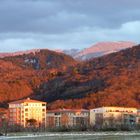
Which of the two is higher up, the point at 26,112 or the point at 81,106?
the point at 81,106

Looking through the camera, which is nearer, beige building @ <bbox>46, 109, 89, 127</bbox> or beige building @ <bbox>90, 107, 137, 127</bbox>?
beige building @ <bbox>90, 107, 137, 127</bbox>

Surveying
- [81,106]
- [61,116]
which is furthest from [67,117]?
[81,106]

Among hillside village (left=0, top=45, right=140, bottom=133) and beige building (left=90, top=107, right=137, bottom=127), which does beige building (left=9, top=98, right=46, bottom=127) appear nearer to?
hillside village (left=0, top=45, right=140, bottom=133)


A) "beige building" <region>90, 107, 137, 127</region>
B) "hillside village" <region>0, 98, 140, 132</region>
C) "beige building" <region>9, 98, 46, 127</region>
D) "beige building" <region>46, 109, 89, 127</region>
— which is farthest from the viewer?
"beige building" <region>9, 98, 46, 127</region>

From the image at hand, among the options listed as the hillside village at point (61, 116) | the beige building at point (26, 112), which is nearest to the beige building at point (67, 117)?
the hillside village at point (61, 116)

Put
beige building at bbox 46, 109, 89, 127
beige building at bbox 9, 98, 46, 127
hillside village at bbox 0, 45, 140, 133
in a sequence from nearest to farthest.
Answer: hillside village at bbox 0, 45, 140, 133
beige building at bbox 46, 109, 89, 127
beige building at bbox 9, 98, 46, 127

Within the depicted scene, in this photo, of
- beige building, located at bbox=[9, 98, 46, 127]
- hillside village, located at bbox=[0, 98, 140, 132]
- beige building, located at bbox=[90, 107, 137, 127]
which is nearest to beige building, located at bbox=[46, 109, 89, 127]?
hillside village, located at bbox=[0, 98, 140, 132]

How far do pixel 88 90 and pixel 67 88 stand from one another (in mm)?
14525

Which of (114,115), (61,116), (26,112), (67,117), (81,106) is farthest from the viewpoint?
(81,106)

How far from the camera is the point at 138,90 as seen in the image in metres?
169

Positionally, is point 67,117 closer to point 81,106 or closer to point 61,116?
point 61,116

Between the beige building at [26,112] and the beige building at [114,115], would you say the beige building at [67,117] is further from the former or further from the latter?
the beige building at [26,112]

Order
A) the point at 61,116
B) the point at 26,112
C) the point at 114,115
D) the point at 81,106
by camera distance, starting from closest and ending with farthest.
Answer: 1. the point at 114,115
2. the point at 61,116
3. the point at 26,112
4. the point at 81,106

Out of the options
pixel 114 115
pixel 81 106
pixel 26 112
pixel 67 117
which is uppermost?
pixel 81 106
